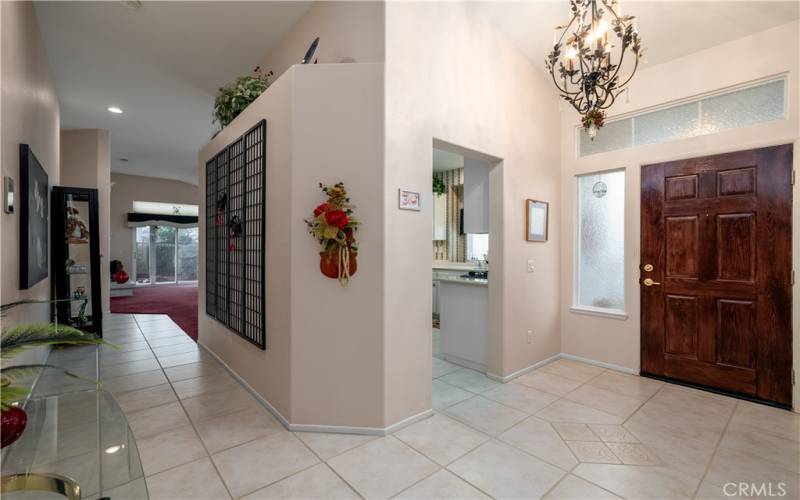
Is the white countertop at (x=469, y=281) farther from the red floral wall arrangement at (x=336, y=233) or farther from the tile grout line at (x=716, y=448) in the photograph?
the tile grout line at (x=716, y=448)

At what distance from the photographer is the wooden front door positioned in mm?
2887

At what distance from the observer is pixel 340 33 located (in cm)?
285

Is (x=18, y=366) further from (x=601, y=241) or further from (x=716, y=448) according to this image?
(x=601, y=241)

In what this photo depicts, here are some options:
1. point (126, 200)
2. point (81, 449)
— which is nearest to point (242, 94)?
point (81, 449)

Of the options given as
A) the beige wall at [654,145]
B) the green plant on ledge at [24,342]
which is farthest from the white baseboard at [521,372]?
the green plant on ledge at [24,342]

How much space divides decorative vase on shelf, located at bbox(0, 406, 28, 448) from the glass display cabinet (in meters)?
4.27

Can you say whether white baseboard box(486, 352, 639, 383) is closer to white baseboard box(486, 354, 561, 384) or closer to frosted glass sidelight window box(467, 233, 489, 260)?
white baseboard box(486, 354, 561, 384)

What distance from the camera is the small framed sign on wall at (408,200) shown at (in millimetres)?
2498

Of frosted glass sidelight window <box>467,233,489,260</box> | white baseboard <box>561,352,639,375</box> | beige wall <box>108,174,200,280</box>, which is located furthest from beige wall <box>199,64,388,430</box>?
beige wall <box>108,174,200,280</box>

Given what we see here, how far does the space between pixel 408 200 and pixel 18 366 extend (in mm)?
2027

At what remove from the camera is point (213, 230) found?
13.0ft

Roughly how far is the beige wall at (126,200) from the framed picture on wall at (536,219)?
28.8ft

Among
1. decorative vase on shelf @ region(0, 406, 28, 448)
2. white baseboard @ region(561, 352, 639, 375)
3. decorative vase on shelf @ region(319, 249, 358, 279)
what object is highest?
decorative vase on shelf @ region(319, 249, 358, 279)

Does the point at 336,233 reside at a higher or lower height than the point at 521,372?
higher
